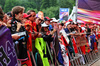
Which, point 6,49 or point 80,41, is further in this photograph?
point 80,41

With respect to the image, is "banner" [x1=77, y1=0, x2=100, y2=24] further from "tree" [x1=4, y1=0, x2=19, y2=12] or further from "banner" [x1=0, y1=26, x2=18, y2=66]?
"tree" [x1=4, y1=0, x2=19, y2=12]

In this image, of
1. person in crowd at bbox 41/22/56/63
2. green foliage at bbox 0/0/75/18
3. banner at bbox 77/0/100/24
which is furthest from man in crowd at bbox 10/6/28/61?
green foliage at bbox 0/0/75/18

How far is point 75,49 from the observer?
5.92m

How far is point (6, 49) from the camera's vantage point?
237 cm

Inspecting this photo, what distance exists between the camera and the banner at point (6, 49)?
7.46 feet

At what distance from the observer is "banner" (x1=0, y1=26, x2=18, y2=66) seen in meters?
2.27

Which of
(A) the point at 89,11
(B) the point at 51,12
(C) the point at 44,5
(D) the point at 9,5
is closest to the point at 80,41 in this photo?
(A) the point at 89,11

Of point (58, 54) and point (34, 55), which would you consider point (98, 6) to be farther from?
point (34, 55)

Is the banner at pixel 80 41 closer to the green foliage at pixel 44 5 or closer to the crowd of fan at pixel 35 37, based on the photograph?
the crowd of fan at pixel 35 37

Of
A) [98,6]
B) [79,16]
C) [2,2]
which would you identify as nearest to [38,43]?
[79,16]

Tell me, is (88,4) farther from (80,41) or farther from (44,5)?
(44,5)

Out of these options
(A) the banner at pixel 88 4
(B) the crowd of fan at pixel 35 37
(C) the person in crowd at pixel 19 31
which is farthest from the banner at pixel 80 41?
(C) the person in crowd at pixel 19 31

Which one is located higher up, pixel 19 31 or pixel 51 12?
pixel 19 31

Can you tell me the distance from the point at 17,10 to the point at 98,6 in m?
6.44
